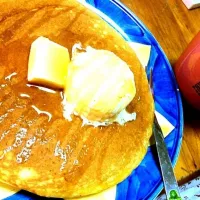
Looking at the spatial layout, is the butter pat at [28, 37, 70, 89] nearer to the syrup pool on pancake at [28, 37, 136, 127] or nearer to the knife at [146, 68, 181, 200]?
the syrup pool on pancake at [28, 37, 136, 127]

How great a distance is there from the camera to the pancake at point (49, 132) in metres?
0.93

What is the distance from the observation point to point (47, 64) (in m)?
0.95

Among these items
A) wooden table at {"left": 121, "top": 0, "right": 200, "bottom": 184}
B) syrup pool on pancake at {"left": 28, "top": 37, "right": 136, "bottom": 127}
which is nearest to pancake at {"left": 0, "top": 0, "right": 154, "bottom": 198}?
syrup pool on pancake at {"left": 28, "top": 37, "right": 136, "bottom": 127}

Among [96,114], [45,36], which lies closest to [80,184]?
[96,114]

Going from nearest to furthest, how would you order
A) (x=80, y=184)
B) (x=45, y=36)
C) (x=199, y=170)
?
(x=80, y=184) → (x=45, y=36) → (x=199, y=170)

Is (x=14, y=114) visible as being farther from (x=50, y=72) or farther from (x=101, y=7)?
(x=101, y=7)

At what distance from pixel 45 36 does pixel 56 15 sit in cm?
8

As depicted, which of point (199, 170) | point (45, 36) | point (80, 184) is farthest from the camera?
point (199, 170)

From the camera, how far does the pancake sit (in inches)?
36.5

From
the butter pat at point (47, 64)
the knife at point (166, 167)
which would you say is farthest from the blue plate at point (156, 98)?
the butter pat at point (47, 64)

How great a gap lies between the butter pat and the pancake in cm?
3

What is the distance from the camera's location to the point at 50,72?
954 millimetres

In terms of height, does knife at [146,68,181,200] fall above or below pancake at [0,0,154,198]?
below

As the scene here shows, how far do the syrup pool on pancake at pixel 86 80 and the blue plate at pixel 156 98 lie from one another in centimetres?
19
